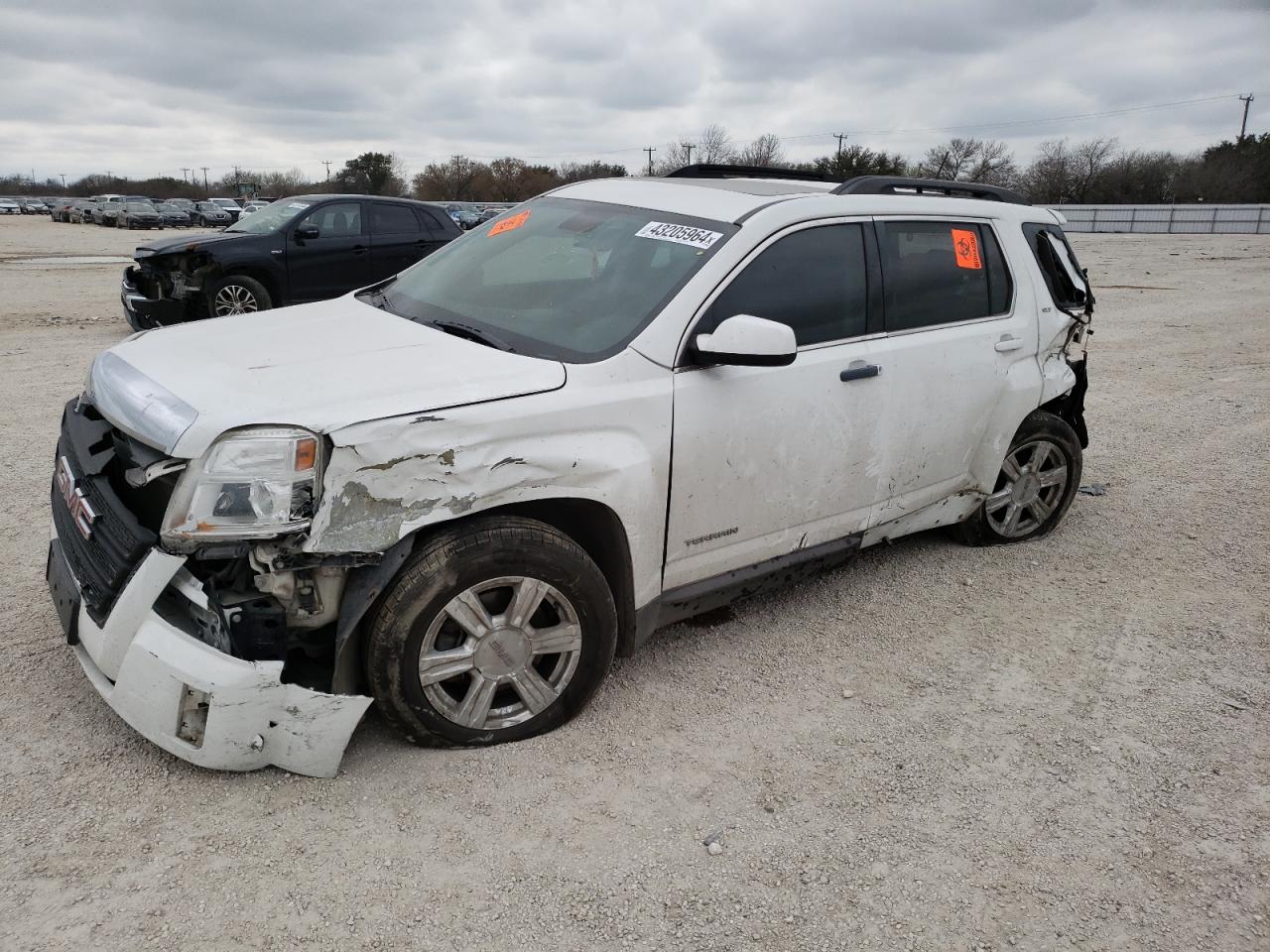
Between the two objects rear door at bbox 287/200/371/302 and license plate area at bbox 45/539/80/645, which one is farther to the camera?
rear door at bbox 287/200/371/302

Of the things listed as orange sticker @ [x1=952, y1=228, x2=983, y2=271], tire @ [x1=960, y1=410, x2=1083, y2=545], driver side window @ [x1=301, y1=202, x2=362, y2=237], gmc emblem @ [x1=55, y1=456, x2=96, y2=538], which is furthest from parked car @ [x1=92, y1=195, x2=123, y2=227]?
tire @ [x1=960, y1=410, x2=1083, y2=545]

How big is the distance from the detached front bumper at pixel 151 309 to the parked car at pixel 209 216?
4192 centimetres

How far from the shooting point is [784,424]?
337 centimetres

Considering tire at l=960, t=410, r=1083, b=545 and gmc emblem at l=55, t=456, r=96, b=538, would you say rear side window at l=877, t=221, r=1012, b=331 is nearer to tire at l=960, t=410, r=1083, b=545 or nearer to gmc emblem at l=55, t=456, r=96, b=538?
tire at l=960, t=410, r=1083, b=545

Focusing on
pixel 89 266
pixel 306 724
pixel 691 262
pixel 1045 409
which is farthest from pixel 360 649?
pixel 89 266

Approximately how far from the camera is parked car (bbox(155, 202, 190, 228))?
1780 inches

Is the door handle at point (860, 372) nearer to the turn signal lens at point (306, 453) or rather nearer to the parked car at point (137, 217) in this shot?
the turn signal lens at point (306, 453)

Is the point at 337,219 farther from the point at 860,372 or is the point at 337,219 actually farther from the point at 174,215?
the point at 174,215

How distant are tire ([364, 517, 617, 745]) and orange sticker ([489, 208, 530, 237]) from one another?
1751 mm

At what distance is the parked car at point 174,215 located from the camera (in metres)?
45.2

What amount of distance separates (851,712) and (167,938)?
224cm

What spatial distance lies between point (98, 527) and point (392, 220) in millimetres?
8958

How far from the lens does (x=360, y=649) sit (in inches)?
107

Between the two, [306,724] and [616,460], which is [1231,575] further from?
[306,724]
